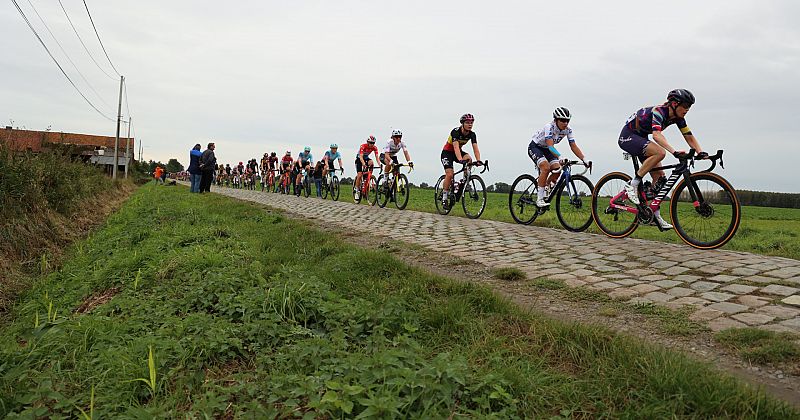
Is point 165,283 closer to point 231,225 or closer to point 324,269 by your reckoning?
point 324,269

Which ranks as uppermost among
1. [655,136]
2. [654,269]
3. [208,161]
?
[655,136]

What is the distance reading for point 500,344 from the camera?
8.79 feet

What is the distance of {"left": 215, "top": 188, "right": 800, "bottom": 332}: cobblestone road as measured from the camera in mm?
3363

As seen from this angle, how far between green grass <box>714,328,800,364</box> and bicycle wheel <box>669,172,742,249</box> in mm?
3487

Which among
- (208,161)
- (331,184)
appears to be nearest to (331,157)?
(331,184)

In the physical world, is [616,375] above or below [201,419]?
above

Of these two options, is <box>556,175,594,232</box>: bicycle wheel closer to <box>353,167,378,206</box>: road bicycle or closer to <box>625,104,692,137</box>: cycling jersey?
<box>625,104,692,137</box>: cycling jersey

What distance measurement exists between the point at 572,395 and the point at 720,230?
4.84 m

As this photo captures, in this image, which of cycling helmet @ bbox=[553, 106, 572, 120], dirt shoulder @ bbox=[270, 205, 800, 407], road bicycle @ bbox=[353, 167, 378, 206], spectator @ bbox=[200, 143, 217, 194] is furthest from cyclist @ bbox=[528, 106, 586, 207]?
spectator @ bbox=[200, 143, 217, 194]

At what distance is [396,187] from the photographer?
45.1 ft

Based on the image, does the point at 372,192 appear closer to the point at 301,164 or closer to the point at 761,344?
the point at 301,164

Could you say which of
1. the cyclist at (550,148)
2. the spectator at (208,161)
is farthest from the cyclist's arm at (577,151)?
the spectator at (208,161)

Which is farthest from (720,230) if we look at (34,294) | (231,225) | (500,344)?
(34,294)

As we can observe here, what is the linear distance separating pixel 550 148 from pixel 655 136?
2.51 metres
